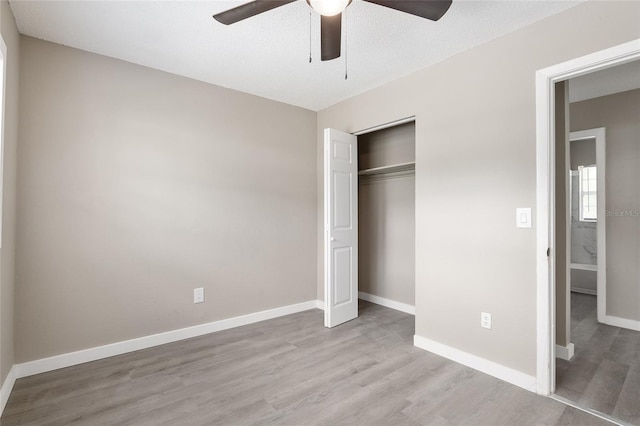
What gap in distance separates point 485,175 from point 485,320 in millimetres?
1107

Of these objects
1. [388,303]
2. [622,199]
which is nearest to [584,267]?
[622,199]

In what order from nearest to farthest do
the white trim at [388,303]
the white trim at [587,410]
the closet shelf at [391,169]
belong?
the white trim at [587,410] < the closet shelf at [391,169] < the white trim at [388,303]

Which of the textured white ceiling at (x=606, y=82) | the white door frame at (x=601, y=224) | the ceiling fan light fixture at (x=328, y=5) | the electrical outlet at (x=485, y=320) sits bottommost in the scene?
the electrical outlet at (x=485, y=320)

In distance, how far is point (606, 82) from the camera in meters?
3.11

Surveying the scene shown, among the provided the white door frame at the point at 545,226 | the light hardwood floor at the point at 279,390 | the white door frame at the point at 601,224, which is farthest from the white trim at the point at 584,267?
the light hardwood floor at the point at 279,390

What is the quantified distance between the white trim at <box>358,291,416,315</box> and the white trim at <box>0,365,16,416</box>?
3.48 meters

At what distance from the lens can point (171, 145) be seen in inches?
115

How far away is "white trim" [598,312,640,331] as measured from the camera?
318 centimetres

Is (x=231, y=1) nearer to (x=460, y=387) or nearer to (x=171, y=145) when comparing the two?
(x=171, y=145)

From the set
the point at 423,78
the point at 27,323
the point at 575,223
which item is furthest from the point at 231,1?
the point at 575,223

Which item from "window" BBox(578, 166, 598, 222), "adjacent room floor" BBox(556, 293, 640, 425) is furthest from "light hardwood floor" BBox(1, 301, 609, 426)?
"window" BBox(578, 166, 598, 222)

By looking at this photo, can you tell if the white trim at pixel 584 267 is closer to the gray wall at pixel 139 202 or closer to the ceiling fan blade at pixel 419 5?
the gray wall at pixel 139 202

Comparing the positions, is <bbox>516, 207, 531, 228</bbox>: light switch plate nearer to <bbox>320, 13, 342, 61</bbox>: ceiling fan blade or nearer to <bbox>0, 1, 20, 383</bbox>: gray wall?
<bbox>320, 13, 342, 61</bbox>: ceiling fan blade

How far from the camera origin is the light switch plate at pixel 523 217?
2133 millimetres
